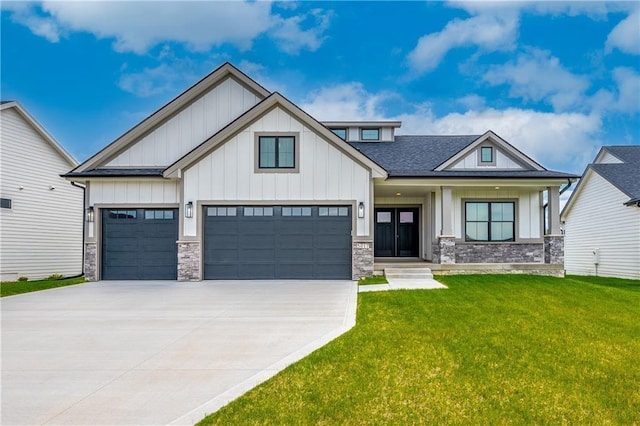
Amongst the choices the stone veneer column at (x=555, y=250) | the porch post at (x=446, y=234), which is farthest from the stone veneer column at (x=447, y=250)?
the stone veneer column at (x=555, y=250)

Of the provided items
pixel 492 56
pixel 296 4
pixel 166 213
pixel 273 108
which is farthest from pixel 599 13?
pixel 166 213

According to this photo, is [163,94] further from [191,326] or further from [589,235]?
[589,235]

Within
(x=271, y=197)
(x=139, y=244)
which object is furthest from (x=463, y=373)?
(x=139, y=244)

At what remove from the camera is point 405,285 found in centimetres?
1209

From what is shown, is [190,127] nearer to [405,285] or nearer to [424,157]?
[424,157]

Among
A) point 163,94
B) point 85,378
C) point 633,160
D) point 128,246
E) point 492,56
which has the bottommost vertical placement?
point 85,378

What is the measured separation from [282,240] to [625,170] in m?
16.4

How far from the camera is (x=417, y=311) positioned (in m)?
8.41

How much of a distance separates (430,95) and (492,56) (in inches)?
226

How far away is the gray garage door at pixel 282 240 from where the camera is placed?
14180 mm

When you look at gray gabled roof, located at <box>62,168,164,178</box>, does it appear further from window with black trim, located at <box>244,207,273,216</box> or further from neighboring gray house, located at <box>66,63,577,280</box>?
window with black trim, located at <box>244,207,273,216</box>

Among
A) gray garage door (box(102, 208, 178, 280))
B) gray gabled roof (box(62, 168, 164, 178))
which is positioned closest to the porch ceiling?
gray garage door (box(102, 208, 178, 280))

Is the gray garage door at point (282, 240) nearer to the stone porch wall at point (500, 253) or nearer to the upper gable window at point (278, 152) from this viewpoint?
the upper gable window at point (278, 152)

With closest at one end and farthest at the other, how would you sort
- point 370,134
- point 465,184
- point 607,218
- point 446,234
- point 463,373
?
point 463,373, point 446,234, point 465,184, point 607,218, point 370,134
